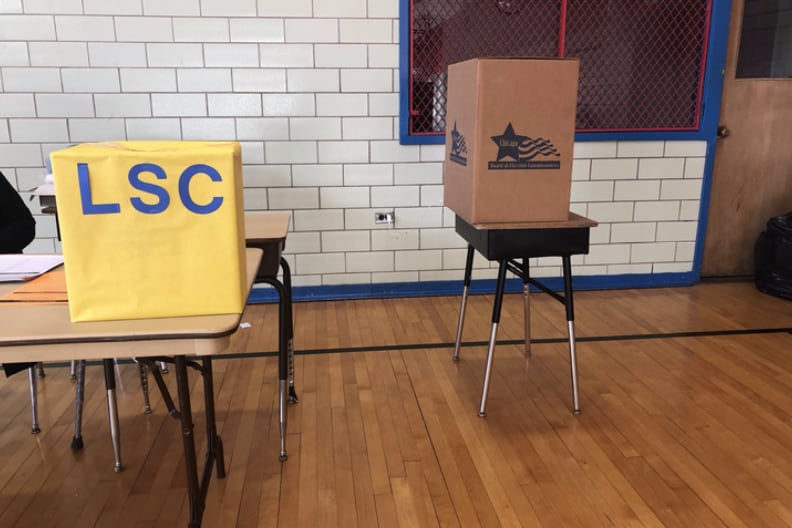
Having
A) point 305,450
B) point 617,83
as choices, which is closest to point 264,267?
point 305,450

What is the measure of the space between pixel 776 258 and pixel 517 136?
272 centimetres

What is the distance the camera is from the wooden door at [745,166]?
4.04m

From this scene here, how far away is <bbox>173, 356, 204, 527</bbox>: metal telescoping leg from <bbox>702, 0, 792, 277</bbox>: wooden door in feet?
12.6

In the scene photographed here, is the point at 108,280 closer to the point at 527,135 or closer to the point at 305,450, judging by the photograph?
the point at 305,450

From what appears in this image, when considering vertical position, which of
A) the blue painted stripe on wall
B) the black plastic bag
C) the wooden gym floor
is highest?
the black plastic bag

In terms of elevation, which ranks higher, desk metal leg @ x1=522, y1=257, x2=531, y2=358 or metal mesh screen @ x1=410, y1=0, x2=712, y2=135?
metal mesh screen @ x1=410, y1=0, x2=712, y2=135

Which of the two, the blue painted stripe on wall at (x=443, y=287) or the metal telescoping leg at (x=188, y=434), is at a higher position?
the metal telescoping leg at (x=188, y=434)

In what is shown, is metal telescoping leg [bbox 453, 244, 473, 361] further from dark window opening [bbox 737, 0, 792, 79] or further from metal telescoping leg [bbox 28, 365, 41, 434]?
dark window opening [bbox 737, 0, 792, 79]

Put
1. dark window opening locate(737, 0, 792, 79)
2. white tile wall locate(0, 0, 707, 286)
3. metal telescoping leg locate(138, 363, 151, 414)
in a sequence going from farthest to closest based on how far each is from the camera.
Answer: dark window opening locate(737, 0, 792, 79)
white tile wall locate(0, 0, 707, 286)
metal telescoping leg locate(138, 363, 151, 414)

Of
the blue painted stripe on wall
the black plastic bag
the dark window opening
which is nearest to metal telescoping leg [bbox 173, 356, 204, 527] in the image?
the blue painted stripe on wall

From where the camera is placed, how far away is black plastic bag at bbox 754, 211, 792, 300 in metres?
3.87

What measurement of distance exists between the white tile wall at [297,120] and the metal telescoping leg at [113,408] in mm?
1937

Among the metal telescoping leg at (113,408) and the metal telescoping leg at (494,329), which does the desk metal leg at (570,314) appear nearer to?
the metal telescoping leg at (494,329)

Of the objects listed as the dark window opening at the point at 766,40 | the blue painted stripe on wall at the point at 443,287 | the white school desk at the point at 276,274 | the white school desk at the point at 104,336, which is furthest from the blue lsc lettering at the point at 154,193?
the dark window opening at the point at 766,40
